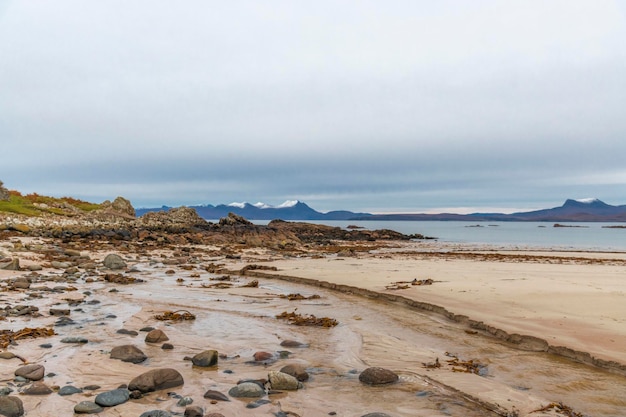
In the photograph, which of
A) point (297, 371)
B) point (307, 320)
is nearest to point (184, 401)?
point (297, 371)

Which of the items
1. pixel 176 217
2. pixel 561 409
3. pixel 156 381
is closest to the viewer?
pixel 561 409

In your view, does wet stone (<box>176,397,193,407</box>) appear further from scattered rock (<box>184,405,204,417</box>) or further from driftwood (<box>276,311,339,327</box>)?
driftwood (<box>276,311,339,327</box>)

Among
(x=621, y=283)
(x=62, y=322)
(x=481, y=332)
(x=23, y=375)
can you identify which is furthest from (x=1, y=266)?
(x=621, y=283)

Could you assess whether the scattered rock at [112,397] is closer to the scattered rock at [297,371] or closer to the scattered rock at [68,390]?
the scattered rock at [68,390]

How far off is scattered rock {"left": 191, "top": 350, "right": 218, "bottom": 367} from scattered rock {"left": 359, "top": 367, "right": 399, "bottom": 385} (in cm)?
224

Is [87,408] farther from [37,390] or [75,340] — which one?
[75,340]

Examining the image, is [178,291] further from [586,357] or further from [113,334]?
[586,357]

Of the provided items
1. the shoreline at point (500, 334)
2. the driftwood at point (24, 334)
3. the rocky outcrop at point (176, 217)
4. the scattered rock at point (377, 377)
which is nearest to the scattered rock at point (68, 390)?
the driftwood at point (24, 334)

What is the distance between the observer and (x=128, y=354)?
271 inches

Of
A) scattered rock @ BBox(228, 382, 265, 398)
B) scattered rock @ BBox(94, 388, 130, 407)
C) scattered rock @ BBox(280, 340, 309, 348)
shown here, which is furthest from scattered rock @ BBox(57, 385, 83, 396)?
scattered rock @ BBox(280, 340, 309, 348)

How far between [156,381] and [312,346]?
10.3 ft

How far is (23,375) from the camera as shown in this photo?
5875mm

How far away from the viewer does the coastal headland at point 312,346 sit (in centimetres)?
534

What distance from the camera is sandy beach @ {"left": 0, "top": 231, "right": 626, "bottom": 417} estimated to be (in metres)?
5.37
